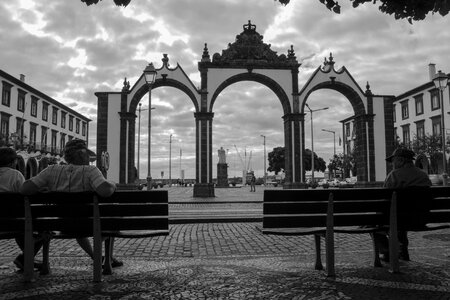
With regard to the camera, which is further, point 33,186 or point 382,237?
point 382,237

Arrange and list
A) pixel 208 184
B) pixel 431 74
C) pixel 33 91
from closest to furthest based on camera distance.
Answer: pixel 208 184 → pixel 33 91 → pixel 431 74

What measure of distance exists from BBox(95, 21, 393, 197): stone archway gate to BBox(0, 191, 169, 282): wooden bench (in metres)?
21.3

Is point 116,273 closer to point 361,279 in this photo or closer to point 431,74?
point 361,279

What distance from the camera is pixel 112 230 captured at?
4164 millimetres

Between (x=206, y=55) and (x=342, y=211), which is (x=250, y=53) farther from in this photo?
(x=342, y=211)

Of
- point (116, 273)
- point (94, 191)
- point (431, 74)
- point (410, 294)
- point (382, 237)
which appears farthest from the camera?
point (431, 74)

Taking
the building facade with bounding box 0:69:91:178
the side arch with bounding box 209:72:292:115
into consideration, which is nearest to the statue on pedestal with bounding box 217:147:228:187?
the building facade with bounding box 0:69:91:178

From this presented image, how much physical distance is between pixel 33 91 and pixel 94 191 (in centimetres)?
4951

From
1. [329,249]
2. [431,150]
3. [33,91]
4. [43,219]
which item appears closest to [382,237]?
[329,249]

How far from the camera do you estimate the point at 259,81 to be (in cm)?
2762

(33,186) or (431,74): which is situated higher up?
(431,74)

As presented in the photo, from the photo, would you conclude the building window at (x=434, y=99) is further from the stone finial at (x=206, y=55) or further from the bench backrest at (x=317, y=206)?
the bench backrest at (x=317, y=206)

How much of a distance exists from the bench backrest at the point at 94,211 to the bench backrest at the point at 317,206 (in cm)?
108

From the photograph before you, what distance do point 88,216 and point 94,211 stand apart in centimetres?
11
